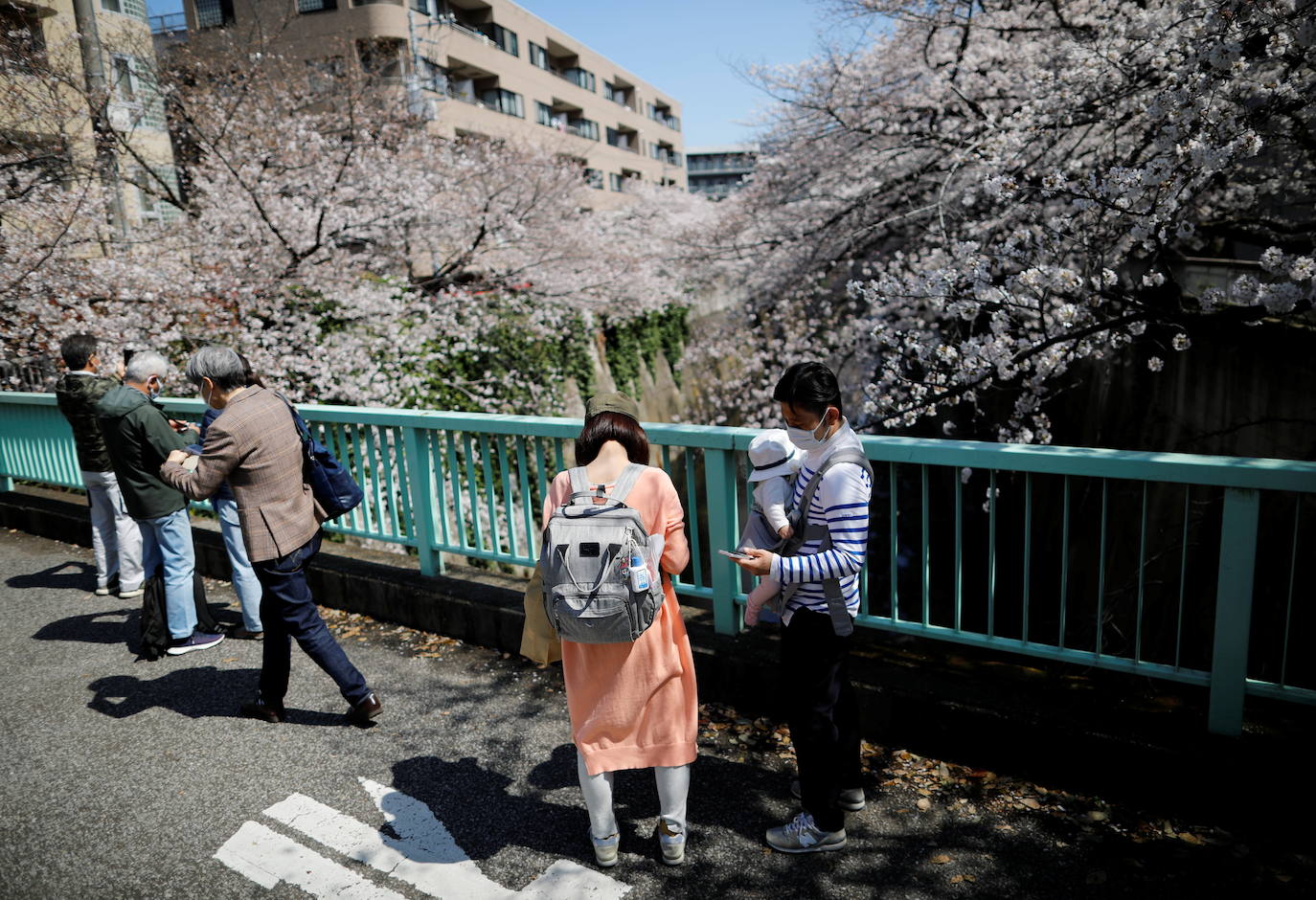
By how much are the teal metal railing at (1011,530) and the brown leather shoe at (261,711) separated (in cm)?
129

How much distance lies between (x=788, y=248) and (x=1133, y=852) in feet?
29.5

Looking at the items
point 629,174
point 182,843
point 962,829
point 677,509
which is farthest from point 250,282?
point 629,174

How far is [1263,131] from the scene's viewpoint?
4.70 metres

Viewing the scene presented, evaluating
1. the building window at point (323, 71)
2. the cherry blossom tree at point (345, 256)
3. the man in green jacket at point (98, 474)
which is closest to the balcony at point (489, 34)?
the building window at point (323, 71)

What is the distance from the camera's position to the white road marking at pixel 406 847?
268 centimetres

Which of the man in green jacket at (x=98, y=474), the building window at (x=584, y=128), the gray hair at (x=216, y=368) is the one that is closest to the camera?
the gray hair at (x=216, y=368)

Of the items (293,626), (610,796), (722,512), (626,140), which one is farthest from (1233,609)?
(626,140)

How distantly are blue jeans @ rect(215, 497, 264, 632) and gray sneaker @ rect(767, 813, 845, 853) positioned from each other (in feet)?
11.2

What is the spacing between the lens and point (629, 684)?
2615 mm

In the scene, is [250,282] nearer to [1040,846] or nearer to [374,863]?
[374,863]

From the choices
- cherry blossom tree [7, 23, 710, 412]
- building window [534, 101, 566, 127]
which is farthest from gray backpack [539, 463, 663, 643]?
building window [534, 101, 566, 127]

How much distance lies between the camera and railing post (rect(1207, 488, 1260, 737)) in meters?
2.62

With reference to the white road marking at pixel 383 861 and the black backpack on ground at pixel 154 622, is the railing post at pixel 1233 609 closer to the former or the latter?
the white road marking at pixel 383 861

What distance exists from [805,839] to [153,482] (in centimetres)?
408
